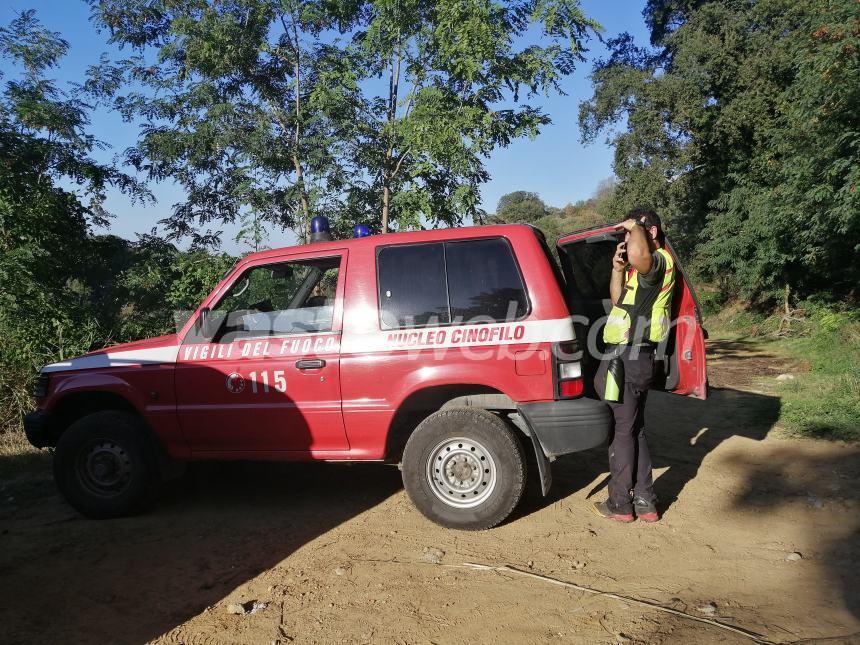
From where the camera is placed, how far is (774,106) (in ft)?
54.0

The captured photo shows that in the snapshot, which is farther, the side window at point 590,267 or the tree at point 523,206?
the tree at point 523,206

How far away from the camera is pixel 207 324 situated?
14.7ft

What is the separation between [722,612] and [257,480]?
3880mm

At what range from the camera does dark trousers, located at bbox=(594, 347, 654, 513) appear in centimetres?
413

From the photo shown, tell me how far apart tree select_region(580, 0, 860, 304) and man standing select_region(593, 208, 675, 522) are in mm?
8026

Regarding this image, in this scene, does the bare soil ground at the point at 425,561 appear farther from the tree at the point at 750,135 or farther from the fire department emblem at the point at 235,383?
the tree at the point at 750,135

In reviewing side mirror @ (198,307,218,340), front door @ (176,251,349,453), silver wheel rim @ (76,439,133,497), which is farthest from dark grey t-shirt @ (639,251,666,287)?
silver wheel rim @ (76,439,133,497)

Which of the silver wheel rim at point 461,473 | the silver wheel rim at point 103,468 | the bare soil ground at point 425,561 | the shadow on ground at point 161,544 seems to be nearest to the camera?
the bare soil ground at point 425,561

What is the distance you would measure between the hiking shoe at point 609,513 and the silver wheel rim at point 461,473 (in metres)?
0.87

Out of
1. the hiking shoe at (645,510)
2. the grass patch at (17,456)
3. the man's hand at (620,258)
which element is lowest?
the hiking shoe at (645,510)

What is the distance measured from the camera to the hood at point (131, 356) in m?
4.54

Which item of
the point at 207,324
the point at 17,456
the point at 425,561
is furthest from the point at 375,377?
the point at 17,456

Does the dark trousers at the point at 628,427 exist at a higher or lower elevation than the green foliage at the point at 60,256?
lower

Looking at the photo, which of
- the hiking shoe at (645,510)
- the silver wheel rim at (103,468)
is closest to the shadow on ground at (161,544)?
the silver wheel rim at (103,468)
